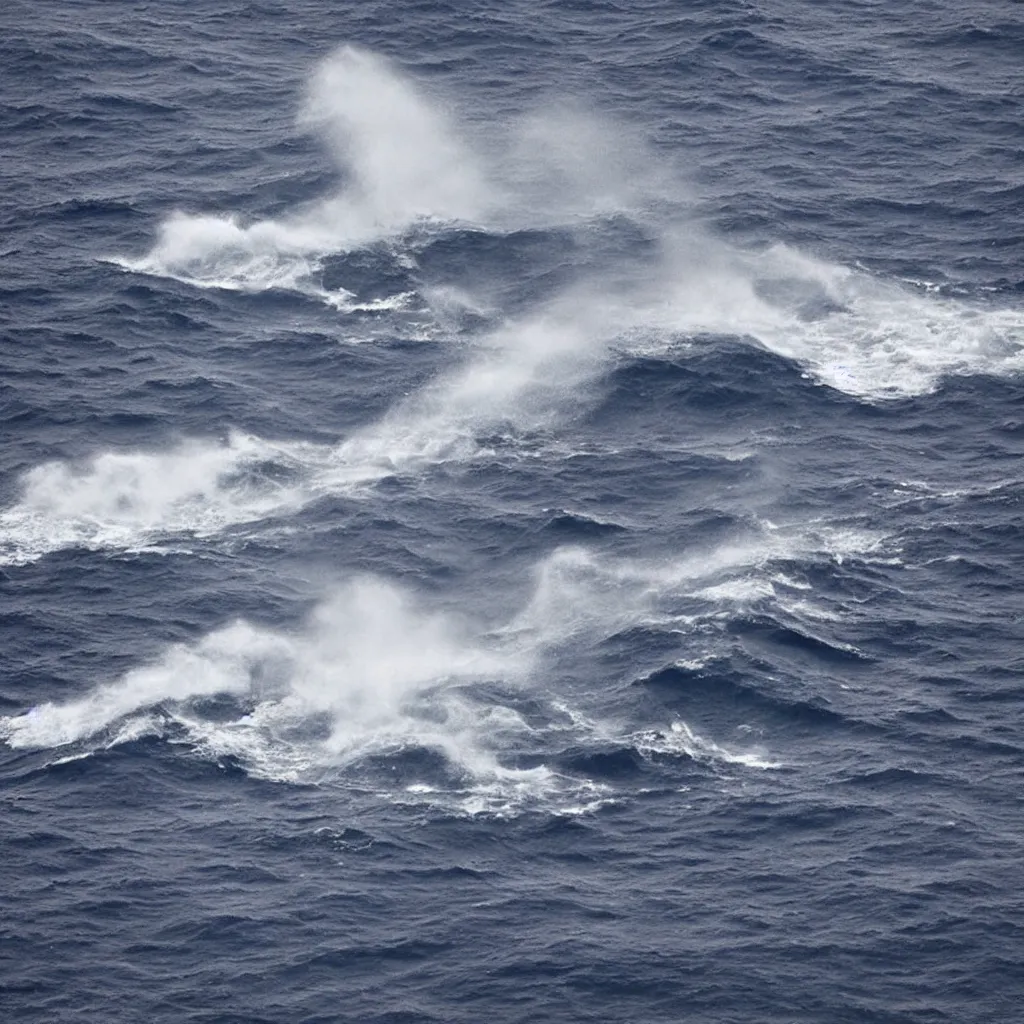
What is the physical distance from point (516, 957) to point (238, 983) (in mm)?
21035

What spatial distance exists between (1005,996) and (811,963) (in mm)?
14484

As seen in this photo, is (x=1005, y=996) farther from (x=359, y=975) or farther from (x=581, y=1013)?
(x=359, y=975)

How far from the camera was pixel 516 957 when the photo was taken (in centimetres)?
19975

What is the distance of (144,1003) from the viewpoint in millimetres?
196000

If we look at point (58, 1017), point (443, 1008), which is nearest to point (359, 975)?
point (443, 1008)

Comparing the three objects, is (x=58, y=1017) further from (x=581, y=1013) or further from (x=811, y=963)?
(x=811, y=963)

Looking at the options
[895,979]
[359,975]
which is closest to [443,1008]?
[359,975]

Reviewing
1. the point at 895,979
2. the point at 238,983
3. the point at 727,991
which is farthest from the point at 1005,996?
the point at 238,983

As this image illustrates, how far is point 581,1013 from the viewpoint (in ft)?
639

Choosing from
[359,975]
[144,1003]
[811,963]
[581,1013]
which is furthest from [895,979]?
[144,1003]

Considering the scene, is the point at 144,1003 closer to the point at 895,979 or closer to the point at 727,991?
the point at 727,991

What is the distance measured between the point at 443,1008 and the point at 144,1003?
73.1 ft

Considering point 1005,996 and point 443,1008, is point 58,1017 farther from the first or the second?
point 1005,996

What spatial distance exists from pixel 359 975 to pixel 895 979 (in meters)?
40.2
